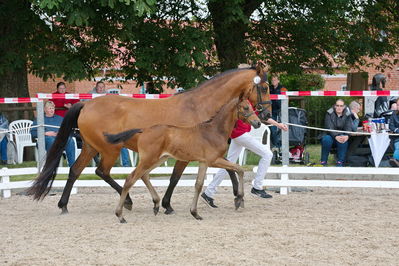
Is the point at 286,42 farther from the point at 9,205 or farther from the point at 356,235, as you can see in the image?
the point at 356,235

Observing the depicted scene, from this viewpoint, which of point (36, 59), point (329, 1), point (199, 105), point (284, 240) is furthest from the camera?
point (329, 1)

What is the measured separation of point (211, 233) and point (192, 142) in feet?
4.71

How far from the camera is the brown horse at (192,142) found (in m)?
8.09

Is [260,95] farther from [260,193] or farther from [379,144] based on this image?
[379,144]

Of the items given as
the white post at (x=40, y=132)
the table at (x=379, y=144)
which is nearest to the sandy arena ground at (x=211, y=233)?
the white post at (x=40, y=132)

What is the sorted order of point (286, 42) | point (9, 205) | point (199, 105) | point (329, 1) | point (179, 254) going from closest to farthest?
1. point (179, 254)
2. point (199, 105)
3. point (9, 205)
4. point (329, 1)
5. point (286, 42)

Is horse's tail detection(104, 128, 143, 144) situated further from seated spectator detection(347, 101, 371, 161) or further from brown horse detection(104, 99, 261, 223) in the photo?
seated spectator detection(347, 101, 371, 161)

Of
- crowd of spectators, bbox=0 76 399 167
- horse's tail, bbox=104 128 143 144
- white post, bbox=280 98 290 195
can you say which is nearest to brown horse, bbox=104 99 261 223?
horse's tail, bbox=104 128 143 144

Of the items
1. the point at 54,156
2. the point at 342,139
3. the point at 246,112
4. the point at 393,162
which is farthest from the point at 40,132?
the point at 393,162

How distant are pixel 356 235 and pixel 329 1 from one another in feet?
35.6

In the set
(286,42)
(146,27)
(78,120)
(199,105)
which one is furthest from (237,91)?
(286,42)

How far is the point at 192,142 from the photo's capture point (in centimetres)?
827

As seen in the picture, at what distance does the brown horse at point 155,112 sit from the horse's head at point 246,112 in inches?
14.2

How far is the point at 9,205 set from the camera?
9.99 meters
